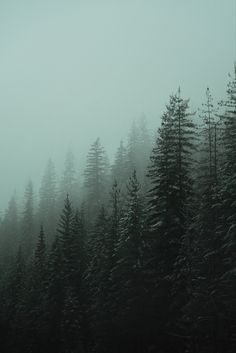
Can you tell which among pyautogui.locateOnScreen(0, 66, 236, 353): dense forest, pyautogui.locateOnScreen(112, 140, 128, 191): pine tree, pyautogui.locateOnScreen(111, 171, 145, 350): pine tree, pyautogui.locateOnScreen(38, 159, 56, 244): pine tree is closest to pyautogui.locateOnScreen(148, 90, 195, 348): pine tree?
pyautogui.locateOnScreen(0, 66, 236, 353): dense forest

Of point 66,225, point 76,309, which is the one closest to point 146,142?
point 66,225

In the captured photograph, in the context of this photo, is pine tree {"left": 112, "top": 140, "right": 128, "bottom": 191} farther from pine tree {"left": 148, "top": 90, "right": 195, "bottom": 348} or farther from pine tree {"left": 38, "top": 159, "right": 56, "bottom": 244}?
pine tree {"left": 148, "top": 90, "right": 195, "bottom": 348}

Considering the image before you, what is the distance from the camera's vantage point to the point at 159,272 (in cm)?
2820

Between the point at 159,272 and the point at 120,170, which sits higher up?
the point at 120,170

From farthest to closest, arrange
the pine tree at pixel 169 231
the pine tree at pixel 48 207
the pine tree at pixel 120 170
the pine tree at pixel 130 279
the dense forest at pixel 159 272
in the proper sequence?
the pine tree at pixel 120 170
the pine tree at pixel 48 207
the pine tree at pixel 130 279
the pine tree at pixel 169 231
the dense forest at pixel 159 272

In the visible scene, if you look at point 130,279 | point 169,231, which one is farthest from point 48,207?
point 169,231

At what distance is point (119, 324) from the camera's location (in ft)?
98.7

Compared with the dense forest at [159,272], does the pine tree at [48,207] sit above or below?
above

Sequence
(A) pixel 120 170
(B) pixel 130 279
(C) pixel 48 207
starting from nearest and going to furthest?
1. (B) pixel 130 279
2. (A) pixel 120 170
3. (C) pixel 48 207

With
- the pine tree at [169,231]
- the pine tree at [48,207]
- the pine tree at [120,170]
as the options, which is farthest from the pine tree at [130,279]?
the pine tree at [120,170]

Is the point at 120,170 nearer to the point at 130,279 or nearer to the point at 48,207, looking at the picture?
the point at 48,207

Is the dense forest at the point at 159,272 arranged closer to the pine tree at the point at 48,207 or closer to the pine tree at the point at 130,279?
the pine tree at the point at 130,279

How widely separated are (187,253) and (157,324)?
5.78 m

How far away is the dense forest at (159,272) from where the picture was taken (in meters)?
24.1
